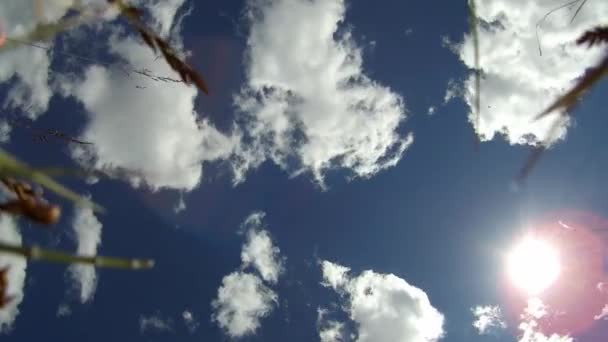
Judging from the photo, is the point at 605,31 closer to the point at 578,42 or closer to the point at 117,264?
the point at 578,42

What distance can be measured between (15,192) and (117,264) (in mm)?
1544

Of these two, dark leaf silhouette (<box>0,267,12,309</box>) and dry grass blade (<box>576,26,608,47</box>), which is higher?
dry grass blade (<box>576,26,608,47</box>)

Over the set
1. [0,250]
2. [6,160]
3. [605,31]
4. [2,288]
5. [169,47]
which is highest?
[605,31]

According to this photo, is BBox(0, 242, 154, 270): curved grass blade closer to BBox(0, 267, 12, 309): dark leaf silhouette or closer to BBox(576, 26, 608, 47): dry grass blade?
BBox(0, 267, 12, 309): dark leaf silhouette

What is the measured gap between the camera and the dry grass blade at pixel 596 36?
186 centimetres

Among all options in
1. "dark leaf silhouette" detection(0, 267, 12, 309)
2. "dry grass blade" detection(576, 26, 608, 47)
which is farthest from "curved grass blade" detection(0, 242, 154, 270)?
"dry grass blade" detection(576, 26, 608, 47)

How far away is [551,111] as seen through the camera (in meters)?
1.08

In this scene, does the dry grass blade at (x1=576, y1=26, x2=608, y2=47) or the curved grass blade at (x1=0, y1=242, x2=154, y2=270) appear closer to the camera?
the curved grass blade at (x1=0, y1=242, x2=154, y2=270)

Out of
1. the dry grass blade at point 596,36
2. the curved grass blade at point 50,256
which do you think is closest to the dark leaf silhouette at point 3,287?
the curved grass blade at point 50,256

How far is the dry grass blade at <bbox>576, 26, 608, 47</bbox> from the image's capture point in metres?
1.86

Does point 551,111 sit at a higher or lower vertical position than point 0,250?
higher

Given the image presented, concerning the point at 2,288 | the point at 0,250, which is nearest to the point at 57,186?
the point at 0,250

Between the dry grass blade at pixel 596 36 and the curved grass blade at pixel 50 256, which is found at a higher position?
the dry grass blade at pixel 596 36

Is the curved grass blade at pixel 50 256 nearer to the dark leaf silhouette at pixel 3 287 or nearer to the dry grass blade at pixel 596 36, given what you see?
the dark leaf silhouette at pixel 3 287
